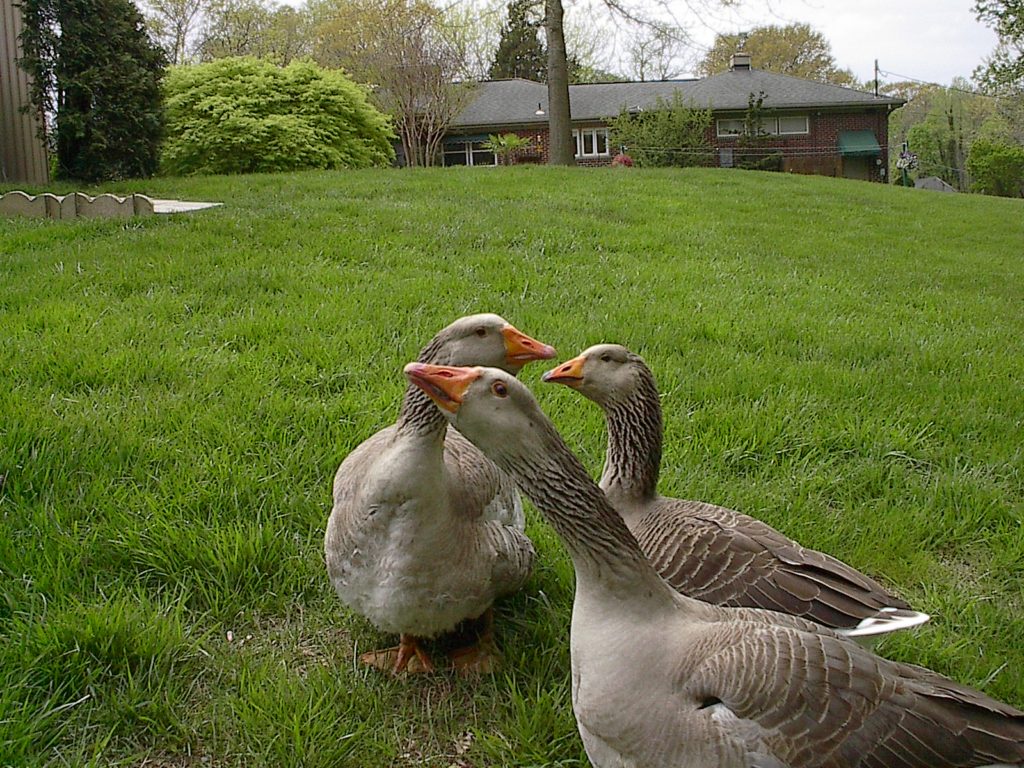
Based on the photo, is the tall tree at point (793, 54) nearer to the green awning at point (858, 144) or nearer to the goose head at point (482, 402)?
the green awning at point (858, 144)

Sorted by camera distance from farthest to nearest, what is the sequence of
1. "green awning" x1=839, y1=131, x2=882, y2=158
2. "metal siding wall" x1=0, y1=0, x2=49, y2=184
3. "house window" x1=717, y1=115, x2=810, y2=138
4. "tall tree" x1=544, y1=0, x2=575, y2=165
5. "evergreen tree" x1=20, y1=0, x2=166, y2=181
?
1. "house window" x1=717, y1=115, x2=810, y2=138
2. "green awning" x1=839, y1=131, x2=882, y2=158
3. "tall tree" x1=544, y1=0, x2=575, y2=165
4. "metal siding wall" x1=0, y1=0, x2=49, y2=184
5. "evergreen tree" x1=20, y1=0, x2=166, y2=181

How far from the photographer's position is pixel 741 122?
3800cm

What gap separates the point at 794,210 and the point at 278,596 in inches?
463

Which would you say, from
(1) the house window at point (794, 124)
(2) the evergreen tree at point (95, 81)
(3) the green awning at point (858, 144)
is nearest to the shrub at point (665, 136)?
(1) the house window at point (794, 124)

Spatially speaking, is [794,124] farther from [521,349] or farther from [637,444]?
[521,349]

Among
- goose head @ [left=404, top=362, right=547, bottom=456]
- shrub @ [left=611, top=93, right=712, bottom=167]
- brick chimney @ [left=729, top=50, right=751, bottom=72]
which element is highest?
brick chimney @ [left=729, top=50, right=751, bottom=72]

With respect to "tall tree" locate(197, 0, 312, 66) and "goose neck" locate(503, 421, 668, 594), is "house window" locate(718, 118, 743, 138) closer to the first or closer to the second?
"tall tree" locate(197, 0, 312, 66)

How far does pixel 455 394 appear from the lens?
5.31 ft

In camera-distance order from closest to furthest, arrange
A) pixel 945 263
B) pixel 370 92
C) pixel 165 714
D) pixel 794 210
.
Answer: pixel 165 714 → pixel 945 263 → pixel 794 210 → pixel 370 92

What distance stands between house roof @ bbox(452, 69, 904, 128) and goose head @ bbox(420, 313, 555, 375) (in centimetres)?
3638

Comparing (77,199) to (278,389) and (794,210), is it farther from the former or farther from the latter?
(794,210)

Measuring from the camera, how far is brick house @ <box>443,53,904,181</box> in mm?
37562

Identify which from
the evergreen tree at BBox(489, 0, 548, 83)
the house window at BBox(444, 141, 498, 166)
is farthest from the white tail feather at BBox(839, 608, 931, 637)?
the evergreen tree at BBox(489, 0, 548, 83)

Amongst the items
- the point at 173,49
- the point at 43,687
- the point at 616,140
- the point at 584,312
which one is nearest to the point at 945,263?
the point at 584,312
